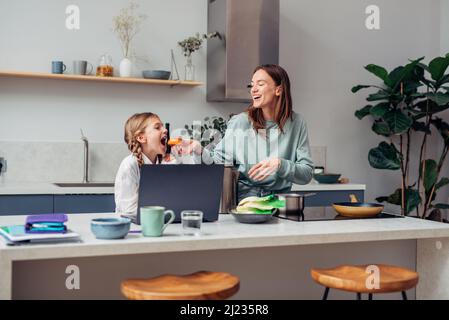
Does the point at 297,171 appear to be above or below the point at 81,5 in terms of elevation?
below

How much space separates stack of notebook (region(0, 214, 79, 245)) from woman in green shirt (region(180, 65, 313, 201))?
44.1 inches

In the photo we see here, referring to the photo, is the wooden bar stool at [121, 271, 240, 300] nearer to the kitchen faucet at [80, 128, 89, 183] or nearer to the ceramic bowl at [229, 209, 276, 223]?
the ceramic bowl at [229, 209, 276, 223]

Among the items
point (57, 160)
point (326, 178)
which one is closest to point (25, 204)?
point (57, 160)

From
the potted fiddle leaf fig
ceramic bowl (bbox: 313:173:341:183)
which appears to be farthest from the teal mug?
the potted fiddle leaf fig

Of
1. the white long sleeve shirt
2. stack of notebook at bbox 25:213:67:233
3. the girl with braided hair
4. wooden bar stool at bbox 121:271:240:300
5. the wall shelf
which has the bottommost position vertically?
wooden bar stool at bbox 121:271:240:300

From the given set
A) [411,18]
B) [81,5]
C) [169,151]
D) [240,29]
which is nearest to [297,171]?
[169,151]

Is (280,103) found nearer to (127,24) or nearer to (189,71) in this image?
(189,71)

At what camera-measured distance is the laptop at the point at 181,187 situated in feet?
7.41

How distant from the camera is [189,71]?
4.70 metres

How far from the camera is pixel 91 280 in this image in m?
2.19

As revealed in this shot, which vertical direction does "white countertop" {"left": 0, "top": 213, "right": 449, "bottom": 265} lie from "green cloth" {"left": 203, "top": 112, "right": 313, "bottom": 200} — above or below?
below

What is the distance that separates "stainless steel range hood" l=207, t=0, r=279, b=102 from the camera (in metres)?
4.55
